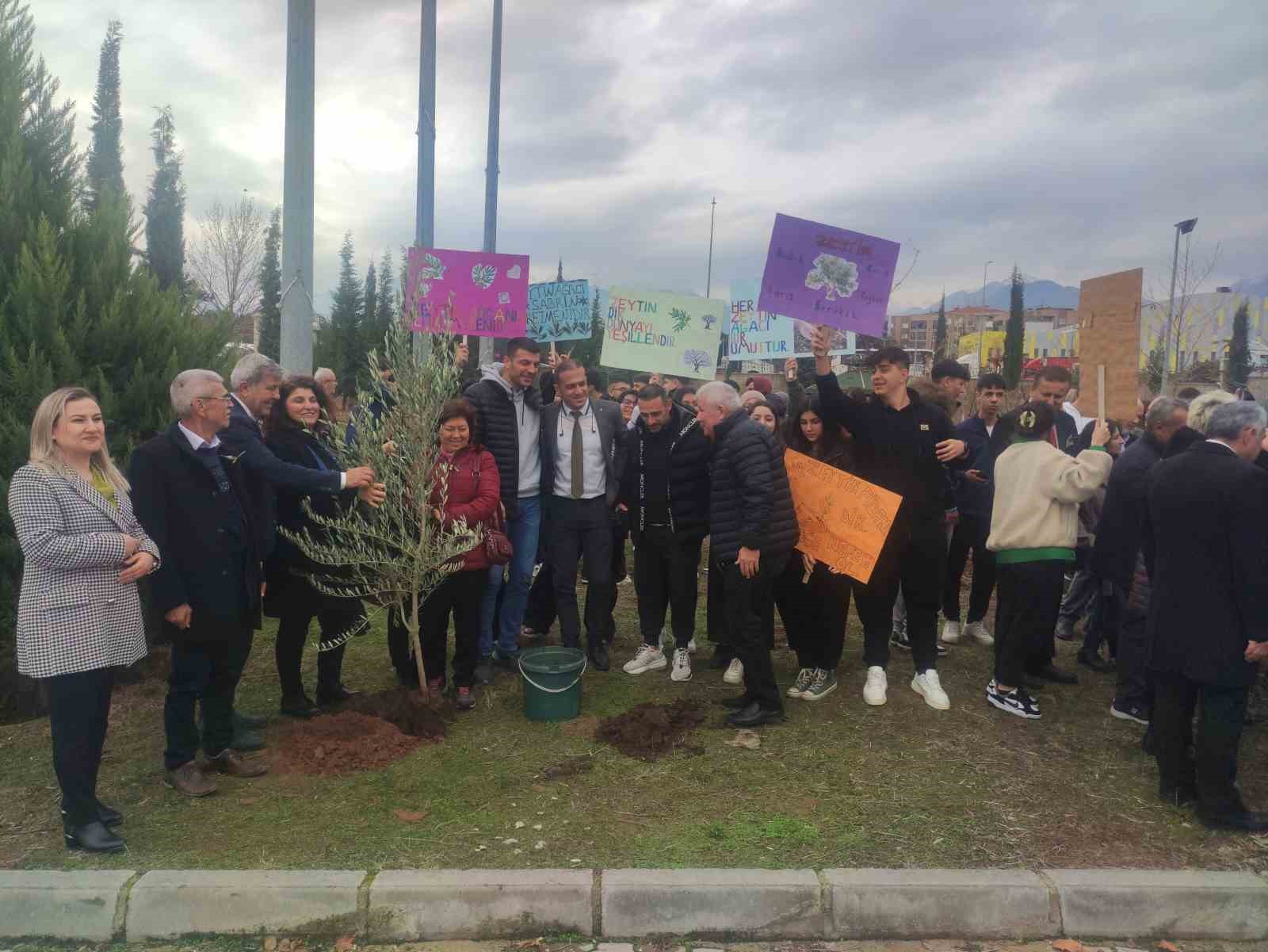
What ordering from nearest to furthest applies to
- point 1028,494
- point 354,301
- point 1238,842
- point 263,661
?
1. point 1238,842
2. point 1028,494
3. point 263,661
4. point 354,301

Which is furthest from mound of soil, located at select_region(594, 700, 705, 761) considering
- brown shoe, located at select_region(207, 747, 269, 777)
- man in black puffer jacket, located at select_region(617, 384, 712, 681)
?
brown shoe, located at select_region(207, 747, 269, 777)

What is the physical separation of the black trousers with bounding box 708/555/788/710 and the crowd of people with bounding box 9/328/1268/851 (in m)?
0.02

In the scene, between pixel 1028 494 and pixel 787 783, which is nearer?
pixel 787 783

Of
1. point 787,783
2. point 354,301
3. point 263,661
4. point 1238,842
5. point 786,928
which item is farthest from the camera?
point 354,301

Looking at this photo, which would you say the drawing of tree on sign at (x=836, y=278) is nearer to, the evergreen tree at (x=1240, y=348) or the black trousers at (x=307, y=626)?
the black trousers at (x=307, y=626)

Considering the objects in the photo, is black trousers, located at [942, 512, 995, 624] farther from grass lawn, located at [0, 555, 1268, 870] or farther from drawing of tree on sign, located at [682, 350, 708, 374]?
drawing of tree on sign, located at [682, 350, 708, 374]

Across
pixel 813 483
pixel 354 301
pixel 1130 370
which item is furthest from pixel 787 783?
pixel 354 301

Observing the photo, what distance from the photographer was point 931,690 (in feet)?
18.9

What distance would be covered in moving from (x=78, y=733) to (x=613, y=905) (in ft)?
8.21

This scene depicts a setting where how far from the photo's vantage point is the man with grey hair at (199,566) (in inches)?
171

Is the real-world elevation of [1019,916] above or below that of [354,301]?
below

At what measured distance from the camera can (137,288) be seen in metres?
6.14

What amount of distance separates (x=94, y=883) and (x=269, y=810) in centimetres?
84

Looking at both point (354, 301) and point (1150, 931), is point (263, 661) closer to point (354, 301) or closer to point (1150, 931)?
point (1150, 931)
